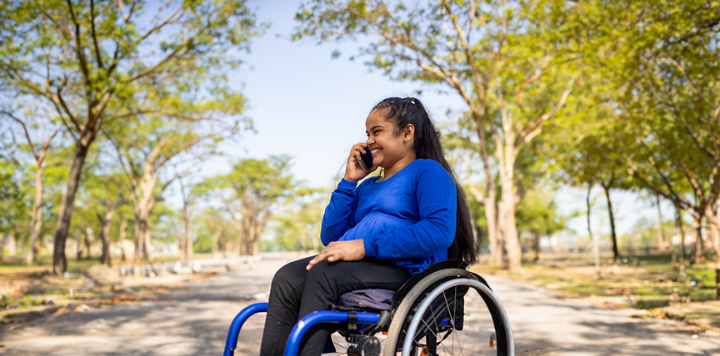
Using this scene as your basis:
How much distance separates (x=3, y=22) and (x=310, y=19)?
7441mm

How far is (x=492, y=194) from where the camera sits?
2036cm

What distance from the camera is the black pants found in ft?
6.58

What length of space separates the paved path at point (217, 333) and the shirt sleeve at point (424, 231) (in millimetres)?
1686

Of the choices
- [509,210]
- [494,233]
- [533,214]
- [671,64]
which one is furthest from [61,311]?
[533,214]

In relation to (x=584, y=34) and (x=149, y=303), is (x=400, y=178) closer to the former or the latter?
(x=149, y=303)

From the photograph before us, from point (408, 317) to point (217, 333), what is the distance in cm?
409

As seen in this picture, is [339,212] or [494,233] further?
[494,233]

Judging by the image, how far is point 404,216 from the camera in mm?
2297

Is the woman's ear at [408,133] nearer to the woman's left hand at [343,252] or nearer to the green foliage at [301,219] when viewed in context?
the woman's left hand at [343,252]

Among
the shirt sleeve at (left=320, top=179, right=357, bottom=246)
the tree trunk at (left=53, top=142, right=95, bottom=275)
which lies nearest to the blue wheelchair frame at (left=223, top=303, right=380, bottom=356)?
the shirt sleeve at (left=320, top=179, right=357, bottom=246)

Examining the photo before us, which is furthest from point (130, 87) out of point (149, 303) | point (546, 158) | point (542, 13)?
point (546, 158)

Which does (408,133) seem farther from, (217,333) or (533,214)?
(533,214)

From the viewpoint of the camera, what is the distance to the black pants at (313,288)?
2006mm

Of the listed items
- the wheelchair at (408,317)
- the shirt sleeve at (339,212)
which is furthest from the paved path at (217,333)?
the wheelchair at (408,317)
